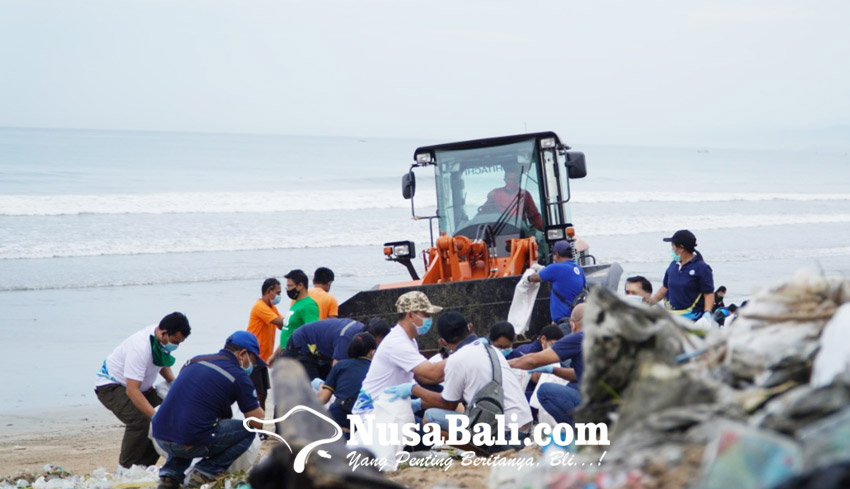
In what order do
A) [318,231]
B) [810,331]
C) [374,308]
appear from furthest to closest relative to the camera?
1. [318,231]
2. [374,308]
3. [810,331]

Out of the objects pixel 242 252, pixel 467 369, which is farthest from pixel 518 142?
pixel 242 252

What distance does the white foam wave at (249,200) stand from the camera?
1369 inches

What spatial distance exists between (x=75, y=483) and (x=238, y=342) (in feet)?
5.38

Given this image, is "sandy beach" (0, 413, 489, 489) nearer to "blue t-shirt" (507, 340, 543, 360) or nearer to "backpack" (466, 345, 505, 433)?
"backpack" (466, 345, 505, 433)

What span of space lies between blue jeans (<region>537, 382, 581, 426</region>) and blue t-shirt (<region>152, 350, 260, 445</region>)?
6.78 feet

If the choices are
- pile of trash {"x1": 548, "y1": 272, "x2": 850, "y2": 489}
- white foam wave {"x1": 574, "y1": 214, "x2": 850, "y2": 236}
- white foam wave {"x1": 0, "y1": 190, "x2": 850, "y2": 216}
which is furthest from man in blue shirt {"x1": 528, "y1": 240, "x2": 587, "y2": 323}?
white foam wave {"x1": 0, "y1": 190, "x2": 850, "y2": 216}

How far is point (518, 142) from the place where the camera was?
11.6 metres

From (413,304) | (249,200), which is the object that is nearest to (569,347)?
(413,304)

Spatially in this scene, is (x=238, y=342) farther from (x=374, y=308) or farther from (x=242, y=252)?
(x=242, y=252)

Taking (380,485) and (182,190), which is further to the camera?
(182,190)

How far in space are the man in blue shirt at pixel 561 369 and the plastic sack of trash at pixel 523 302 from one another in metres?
2.21

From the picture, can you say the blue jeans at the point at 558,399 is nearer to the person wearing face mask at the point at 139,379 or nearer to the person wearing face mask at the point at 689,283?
the person wearing face mask at the point at 689,283

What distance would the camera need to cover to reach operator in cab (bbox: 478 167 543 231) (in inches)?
450

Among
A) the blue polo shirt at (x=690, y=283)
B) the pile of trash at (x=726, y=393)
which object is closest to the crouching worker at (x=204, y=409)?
the pile of trash at (x=726, y=393)
